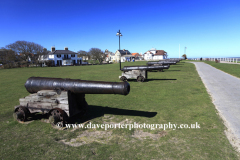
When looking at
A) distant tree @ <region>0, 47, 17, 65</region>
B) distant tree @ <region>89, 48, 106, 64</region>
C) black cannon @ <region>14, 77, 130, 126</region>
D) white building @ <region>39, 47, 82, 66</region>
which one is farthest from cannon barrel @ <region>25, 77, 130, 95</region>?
distant tree @ <region>89, 48, 106, 64</region>

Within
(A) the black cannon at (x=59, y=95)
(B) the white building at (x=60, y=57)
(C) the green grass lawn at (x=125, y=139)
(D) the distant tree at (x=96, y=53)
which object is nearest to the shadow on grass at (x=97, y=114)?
(C) the green grass lawn at (x=125, y=139)

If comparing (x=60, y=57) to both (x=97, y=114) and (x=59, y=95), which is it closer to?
(x=97, y=114)

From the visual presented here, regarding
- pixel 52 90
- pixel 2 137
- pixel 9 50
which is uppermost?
pixel 9 50

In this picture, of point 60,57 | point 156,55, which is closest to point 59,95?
point 60,57

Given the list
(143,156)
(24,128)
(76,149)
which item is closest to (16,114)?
(24,128)

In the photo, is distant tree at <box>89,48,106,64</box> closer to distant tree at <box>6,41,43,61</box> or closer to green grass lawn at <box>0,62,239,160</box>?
distant tree at <box>6,41,43,61</box>

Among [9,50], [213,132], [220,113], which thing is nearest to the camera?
[213,132]

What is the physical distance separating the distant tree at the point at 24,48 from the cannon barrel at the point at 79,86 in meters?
55.5

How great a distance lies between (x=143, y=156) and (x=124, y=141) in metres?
0.68

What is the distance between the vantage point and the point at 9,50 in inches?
1970

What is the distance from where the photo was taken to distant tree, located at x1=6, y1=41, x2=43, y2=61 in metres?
51.2

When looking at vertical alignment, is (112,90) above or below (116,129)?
above

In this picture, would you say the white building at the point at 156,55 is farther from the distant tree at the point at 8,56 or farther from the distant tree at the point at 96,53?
the distant tree at the point at 8,56

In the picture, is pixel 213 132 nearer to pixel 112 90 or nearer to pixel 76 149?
pixel 112 90
